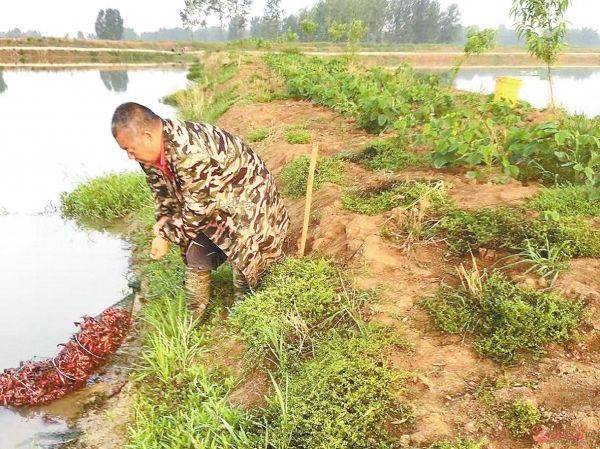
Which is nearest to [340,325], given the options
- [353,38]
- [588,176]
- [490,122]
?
[588,176]

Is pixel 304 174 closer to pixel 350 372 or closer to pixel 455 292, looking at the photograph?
pixel 455 292

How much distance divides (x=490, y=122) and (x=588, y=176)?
1192 mm

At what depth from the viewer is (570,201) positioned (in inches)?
148

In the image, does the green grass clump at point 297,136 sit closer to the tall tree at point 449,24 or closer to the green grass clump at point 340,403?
the green grass clump at point 340,403

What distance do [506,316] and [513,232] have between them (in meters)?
0.92

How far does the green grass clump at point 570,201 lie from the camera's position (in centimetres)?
363

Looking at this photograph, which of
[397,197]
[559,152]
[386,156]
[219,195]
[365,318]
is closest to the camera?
[365,318]

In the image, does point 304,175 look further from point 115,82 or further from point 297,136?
point 115,82

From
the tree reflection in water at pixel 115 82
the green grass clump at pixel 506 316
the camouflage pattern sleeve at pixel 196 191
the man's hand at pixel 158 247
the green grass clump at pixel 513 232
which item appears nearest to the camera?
the green grass clump at pixel 506 316

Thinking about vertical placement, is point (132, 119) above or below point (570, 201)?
above

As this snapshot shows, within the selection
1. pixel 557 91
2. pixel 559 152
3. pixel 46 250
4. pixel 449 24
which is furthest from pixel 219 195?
pixel 449 24

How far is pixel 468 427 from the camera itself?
223cm

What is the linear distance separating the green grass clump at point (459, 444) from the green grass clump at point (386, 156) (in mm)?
3294

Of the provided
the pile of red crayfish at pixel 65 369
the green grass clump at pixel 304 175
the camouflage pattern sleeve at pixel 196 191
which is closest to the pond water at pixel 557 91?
the green grass clump at pixel 304 175
